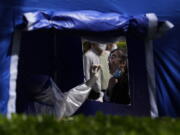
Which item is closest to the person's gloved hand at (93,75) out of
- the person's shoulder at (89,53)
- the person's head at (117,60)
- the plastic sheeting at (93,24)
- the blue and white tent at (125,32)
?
the person's shoulder at (89,53)

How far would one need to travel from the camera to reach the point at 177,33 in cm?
701

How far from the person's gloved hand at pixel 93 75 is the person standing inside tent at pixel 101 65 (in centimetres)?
8

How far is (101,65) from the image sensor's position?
9555 millimetres

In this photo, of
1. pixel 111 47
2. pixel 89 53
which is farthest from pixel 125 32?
pixel 111 47

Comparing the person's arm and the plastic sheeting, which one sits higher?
the plastic sheeting

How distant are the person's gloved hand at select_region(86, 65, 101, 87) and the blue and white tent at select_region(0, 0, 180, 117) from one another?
87 cm

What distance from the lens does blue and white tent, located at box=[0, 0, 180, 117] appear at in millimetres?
6516

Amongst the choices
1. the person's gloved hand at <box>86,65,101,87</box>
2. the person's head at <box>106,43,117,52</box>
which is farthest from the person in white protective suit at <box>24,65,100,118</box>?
the person's head at <box>106,43,117,52</box>

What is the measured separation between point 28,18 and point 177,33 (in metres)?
2.22

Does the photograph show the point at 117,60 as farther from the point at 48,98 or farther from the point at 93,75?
the point at 48,98

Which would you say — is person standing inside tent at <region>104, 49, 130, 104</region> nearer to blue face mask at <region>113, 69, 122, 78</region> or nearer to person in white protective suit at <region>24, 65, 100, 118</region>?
blue face mask at <region>113, 69, 122, 78</region>

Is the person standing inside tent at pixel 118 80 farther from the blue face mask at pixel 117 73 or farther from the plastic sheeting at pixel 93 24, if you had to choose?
the plastic sheeting at pixel 93 24

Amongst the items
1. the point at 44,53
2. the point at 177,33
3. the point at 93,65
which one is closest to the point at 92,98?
the point at 93,65

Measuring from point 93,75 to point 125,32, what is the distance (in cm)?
240
